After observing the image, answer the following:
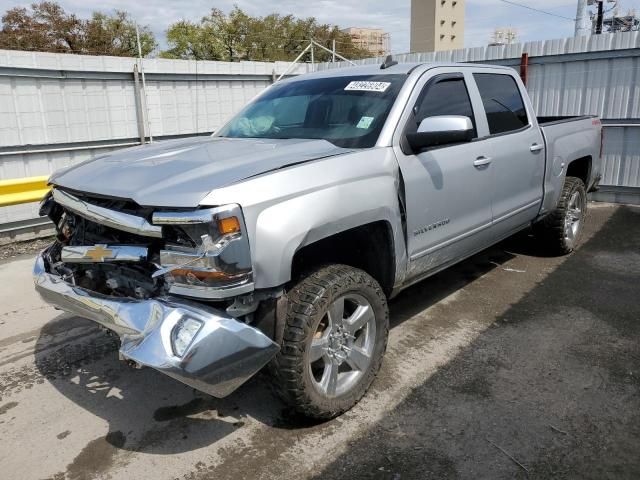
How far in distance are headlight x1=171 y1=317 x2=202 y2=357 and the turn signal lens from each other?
0.42m

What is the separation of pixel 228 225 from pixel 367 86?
1.82 metres

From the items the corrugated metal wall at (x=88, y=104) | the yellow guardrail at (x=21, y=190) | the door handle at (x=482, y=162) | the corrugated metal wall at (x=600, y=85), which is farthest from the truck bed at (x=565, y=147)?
the corrugated metal wall at (x=88, y=104)

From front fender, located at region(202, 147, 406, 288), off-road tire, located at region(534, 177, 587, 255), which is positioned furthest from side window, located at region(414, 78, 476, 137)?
off-road tire, located at region(534, 177, 587, 255)

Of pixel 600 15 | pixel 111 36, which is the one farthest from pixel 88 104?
pixel 111 36

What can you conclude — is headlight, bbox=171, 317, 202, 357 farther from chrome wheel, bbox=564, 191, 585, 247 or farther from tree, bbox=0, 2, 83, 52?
tree, bbox=0, 2, 83, 52

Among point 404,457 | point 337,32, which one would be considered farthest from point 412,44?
point 404,457

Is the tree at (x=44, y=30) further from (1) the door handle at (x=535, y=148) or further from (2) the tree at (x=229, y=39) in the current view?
(1) the door handle at (x=535, y=148)

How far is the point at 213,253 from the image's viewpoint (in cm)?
239

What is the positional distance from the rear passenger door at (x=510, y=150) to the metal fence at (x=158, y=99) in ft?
14.6

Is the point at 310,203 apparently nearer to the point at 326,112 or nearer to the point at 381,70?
the point at 326,112

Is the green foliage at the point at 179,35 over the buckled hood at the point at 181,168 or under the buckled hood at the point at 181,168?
over

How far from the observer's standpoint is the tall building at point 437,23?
8194 centimetres

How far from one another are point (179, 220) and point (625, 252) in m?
5.59

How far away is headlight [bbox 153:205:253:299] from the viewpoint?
2379 mm
